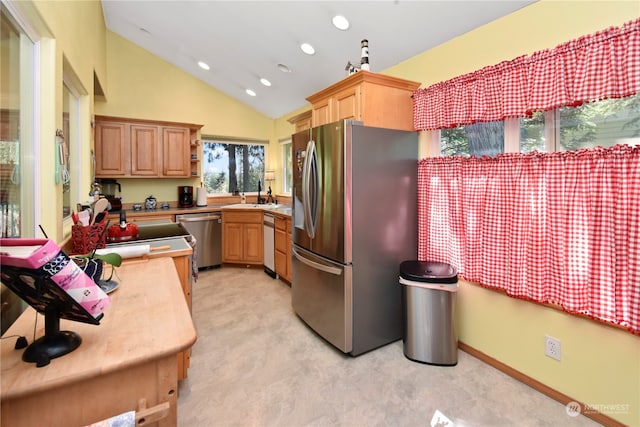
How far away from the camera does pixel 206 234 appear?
4484 mm

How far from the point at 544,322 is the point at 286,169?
4136mm

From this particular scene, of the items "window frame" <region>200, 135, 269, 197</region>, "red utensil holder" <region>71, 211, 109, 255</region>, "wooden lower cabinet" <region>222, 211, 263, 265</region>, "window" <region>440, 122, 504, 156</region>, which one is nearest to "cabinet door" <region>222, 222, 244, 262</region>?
"wooden lower cabinet" <region>222, 211, 263, 265</region>

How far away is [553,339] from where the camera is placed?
74.7 inches

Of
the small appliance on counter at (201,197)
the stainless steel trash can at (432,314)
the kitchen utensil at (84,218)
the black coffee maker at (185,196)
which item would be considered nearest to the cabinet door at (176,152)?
the black coffee maker at (185,196)

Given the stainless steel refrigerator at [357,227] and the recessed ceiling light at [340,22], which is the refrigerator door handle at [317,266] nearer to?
the stainless steel refrigerator at [357,227]

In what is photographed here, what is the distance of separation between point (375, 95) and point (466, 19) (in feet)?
2.52

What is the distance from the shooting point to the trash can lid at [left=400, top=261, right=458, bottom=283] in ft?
7.14

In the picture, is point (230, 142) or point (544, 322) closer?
point (544, 322)

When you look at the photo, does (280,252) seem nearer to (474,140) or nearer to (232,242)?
(232,242)

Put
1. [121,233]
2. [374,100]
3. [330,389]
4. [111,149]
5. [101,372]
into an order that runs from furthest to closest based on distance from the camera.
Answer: [111,149], [374,100], [121,233], [330,389], [101,372]

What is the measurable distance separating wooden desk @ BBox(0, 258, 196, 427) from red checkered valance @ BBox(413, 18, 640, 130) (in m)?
2.12

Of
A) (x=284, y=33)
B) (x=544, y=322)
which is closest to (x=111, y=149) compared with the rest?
(x=284, y=33)

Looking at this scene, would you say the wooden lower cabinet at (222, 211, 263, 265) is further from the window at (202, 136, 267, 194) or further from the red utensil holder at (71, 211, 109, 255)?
the red utensil holder at (71, 211, 109, 255)

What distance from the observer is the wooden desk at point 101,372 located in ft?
2.56
